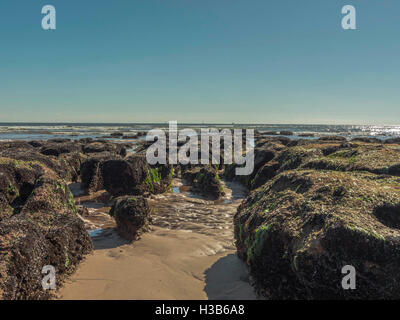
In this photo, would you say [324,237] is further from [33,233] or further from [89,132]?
[89,132]

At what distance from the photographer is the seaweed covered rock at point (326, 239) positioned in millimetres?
2352

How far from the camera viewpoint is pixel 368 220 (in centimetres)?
274

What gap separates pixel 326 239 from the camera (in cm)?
251

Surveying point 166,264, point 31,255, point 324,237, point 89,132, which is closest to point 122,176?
point 166,264

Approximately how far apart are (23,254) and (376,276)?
3836 mm

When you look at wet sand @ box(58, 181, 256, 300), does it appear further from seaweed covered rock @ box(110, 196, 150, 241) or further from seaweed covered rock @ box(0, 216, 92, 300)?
seaweed covered rock @ box(0, 216, 92, 300)

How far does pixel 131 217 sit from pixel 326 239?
4.19 meters

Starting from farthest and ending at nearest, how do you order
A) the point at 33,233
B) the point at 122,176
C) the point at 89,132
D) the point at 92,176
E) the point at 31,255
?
the point at 89,132, the point at 92,176, the point at 122,176, the point at 33,233, the point at 31,255

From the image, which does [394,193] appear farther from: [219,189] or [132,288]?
Answer: [219,189]

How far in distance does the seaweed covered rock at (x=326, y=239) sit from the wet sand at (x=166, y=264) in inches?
25.8

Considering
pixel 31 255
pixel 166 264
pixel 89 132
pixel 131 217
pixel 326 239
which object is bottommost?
pixel 166 264

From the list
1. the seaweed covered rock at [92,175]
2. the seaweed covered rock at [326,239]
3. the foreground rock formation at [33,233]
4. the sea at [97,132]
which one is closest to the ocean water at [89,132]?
the sea at [97,132]

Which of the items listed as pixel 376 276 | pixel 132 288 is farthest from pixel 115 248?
pixel 376 276

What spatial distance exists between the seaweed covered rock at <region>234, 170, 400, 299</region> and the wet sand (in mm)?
654
